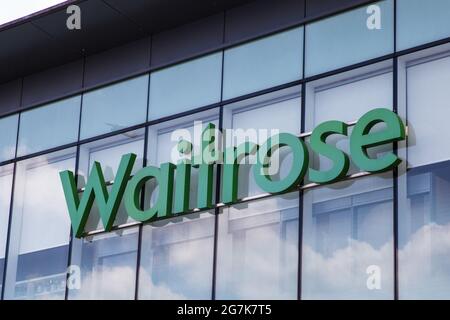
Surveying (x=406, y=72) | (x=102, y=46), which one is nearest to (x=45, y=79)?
(x=102, y=46)

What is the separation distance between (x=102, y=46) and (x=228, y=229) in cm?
546

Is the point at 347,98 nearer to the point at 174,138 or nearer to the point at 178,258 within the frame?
the point at 174,138

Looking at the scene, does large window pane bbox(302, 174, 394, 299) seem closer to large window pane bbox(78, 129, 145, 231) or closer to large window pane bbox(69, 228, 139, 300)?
large window pane bbox(69, 228, 139, 300)

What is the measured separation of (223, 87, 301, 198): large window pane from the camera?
19.9 meters

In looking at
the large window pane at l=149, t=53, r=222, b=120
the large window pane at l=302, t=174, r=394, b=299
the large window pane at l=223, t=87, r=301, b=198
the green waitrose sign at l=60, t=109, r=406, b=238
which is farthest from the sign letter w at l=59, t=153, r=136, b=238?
the large window pane at l=302, t=174, r=394, b=299

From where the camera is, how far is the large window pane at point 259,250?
18938 mm

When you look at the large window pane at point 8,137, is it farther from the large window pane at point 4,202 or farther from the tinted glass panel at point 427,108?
the tinted glass panel at point 427,108

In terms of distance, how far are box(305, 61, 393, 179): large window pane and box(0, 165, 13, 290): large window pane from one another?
7.69m

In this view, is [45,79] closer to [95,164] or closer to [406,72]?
[95,164]

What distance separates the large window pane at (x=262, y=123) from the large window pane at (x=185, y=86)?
2.65 ft

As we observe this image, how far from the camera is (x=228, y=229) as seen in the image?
19922 mm

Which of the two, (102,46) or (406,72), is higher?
(102,46)

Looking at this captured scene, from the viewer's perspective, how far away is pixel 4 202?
79.5 ft

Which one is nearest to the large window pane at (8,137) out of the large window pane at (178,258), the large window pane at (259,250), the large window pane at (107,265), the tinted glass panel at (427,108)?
the large window pane at (107,265)
